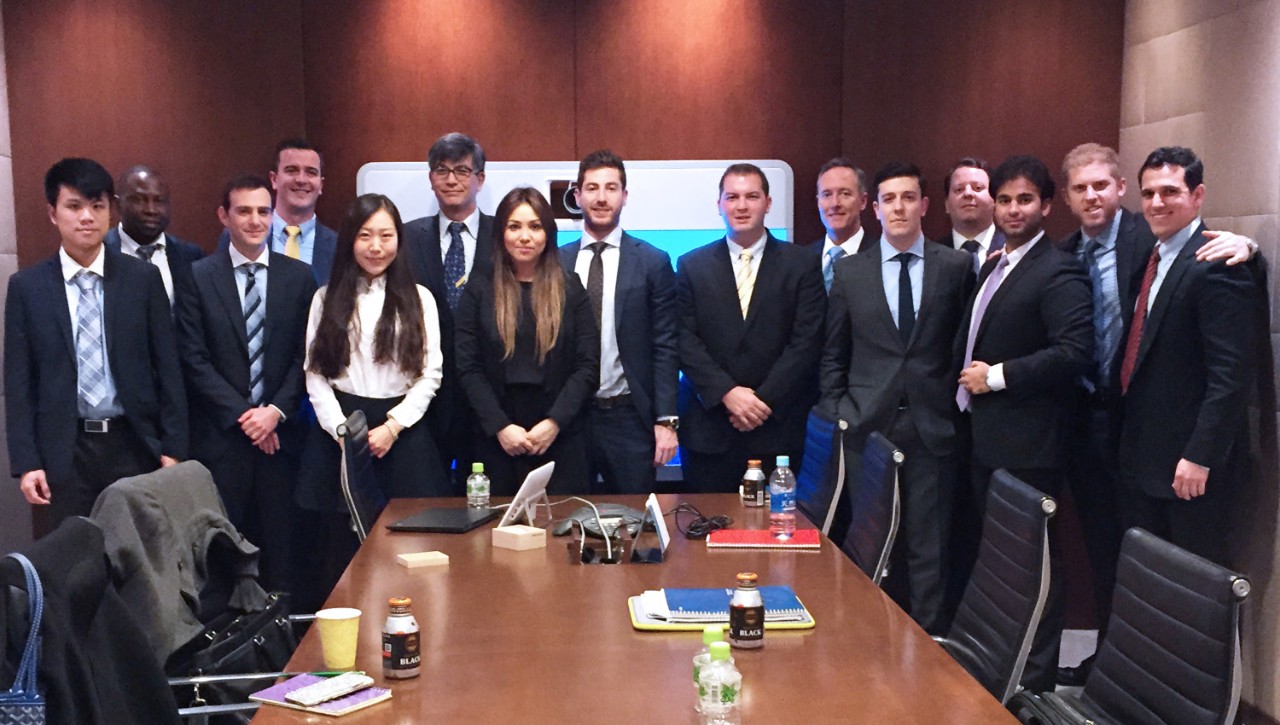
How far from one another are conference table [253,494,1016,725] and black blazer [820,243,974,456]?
143cm

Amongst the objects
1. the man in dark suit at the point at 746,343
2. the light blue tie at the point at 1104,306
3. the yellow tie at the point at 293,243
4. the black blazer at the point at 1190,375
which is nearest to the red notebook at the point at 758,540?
the man in dark suit at the point at 746,343

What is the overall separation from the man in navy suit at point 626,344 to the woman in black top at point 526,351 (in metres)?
0.21

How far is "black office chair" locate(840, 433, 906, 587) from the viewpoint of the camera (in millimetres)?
3234

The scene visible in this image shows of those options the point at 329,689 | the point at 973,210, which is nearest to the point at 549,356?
the point at 973,210

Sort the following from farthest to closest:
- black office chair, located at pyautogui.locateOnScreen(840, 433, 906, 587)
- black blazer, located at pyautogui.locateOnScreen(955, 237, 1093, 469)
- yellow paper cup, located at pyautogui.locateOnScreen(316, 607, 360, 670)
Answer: black blazer, located at pyautogui.locateOnScreen(955, 237, 1093, 469) < black office chair, located at pyautogui.locateOnScreen(840, 433, 906, 587) < yellow paper cup, located at pyautogui.locateOnScreen(316, 607, 360, 670)

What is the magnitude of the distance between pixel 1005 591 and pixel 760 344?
215 cm

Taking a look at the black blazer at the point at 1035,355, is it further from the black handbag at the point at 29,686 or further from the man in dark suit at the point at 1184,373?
the black handbag at the point at 29,686

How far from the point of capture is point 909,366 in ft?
14.7

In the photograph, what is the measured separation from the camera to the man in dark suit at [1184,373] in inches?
153

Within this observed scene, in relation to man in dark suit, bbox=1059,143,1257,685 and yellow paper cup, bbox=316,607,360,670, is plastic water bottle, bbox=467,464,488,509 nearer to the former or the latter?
yellow paper cup, bbox=316,607,360,670

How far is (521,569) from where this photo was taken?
2.94 m

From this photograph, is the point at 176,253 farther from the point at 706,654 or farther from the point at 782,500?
the point at 706,654

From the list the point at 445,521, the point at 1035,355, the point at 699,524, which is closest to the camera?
the point at 699,524

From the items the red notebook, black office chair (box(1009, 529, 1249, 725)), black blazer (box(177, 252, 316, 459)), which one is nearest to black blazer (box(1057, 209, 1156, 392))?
the red notebook
